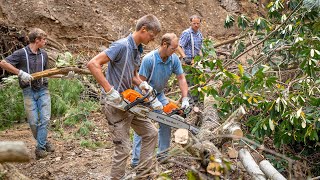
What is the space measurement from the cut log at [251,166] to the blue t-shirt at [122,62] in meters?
1.27

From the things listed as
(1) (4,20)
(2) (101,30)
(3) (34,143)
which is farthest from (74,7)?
(3) (34,143)

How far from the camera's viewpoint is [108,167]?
214 inches

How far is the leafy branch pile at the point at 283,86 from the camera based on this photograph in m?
4.54

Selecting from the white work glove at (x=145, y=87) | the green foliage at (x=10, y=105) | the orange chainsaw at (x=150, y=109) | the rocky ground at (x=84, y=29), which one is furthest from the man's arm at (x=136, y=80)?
the green foliage at (x=10, y=105)

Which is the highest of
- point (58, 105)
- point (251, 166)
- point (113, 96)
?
point (113, 96)

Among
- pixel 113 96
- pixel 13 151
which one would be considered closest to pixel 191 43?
pixel 113 96

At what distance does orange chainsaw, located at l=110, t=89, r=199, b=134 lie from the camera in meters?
3.98

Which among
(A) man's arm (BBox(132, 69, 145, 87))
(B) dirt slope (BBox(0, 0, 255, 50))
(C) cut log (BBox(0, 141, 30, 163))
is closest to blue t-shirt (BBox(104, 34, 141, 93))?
(A) man's arm (BBox(132, 69, 145, 87))

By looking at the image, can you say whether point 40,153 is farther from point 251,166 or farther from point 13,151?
point 13,151

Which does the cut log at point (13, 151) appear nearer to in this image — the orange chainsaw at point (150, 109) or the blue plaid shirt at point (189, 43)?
the orange chainsaw at point (150, 109)

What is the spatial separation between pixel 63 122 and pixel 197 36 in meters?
2.58

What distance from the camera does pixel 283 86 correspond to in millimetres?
4871

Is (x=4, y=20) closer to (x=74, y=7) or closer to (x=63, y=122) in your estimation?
(x=74, y=7)

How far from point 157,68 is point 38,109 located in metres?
1.90
